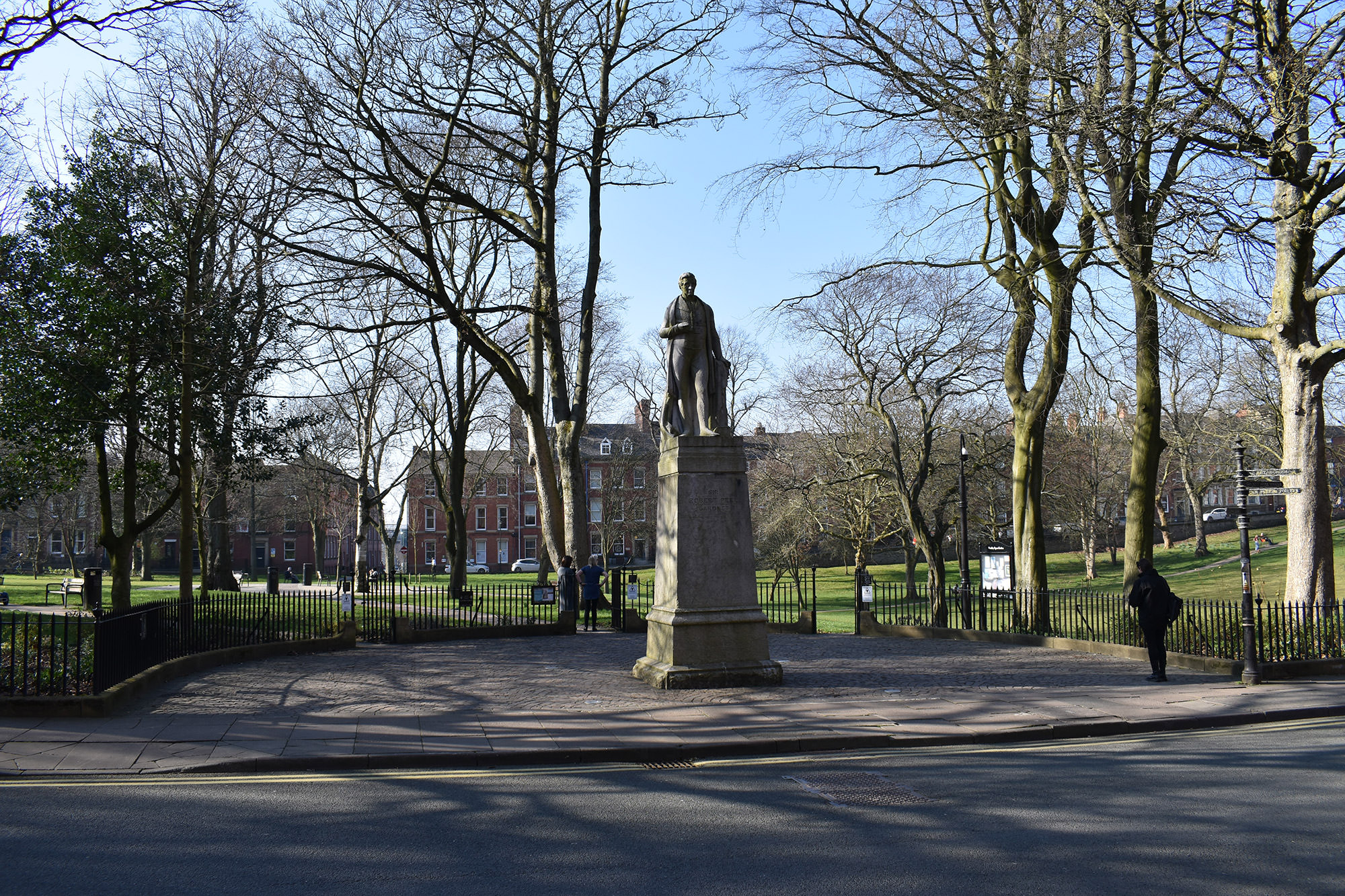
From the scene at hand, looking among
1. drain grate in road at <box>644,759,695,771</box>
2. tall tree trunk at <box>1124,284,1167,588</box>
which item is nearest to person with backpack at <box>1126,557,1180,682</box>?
tall tree trunk at <box>1124,284,1167,588</box>

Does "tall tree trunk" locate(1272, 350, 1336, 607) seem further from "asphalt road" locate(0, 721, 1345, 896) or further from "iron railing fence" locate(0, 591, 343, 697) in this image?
"iron railing fence" locate(0, 591, 343, 697)

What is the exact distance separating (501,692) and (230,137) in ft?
40.1

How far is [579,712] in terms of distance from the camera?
10.8 m

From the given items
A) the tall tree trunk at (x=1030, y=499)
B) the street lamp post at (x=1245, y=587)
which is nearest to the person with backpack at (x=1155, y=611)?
the street lamp post at (x=1245, y=587)

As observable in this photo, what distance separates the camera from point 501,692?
40.3 feet

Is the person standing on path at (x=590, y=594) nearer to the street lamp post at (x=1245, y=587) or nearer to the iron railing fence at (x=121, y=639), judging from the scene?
the iron railing fence at (x=121, y=639)

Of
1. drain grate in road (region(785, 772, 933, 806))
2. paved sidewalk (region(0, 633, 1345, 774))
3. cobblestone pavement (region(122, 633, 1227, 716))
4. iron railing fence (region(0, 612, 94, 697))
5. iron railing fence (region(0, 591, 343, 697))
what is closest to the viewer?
drain grate in road (region(785, 772, 933, 806))

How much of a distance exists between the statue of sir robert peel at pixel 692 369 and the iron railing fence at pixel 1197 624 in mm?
7578

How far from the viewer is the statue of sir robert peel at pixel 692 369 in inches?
507

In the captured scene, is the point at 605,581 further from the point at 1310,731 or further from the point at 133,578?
the point at 133,578

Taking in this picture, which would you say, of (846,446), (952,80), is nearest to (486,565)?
(846,446)

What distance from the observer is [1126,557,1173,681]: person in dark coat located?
13086 millimetres

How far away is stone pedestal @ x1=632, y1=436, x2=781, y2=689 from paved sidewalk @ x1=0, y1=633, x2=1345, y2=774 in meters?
0.40

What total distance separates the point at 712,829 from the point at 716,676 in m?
6.26
